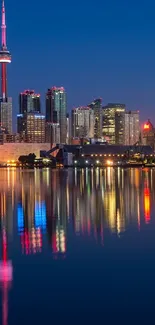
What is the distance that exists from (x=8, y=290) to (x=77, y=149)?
14681 cm

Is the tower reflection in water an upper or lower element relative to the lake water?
upper

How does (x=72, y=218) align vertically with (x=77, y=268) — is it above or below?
above

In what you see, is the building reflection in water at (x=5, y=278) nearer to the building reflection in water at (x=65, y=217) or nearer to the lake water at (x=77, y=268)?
the lake water at (x=77, y=268)

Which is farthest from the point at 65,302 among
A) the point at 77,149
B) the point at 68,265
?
the point at 77,149

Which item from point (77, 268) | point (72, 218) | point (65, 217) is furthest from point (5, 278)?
point (65, 217)

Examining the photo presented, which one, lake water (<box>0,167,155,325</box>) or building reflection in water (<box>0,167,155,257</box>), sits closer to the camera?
lake water (<box>0,167,155,325</box>)
